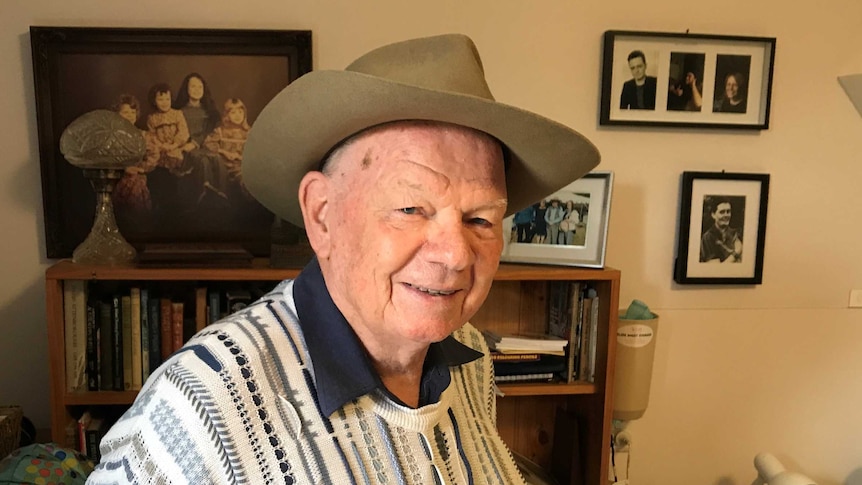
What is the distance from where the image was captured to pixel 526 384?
1760mm

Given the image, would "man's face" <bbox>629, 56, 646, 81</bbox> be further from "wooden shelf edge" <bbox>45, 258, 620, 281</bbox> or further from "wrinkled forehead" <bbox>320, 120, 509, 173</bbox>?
"wrinkled forehead" <bbox>320, 120, 509, 173</bbox>

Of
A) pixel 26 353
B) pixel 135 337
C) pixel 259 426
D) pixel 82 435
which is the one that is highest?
pixel 259 426

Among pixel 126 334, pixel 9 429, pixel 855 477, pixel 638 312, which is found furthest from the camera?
pixel 855 477

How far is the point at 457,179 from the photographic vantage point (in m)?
0.76


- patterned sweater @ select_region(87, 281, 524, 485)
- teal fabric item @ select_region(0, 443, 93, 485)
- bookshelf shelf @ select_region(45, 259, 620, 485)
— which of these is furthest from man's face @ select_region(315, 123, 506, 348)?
teal fabric item @ select_region(0, 443, 93, 485)

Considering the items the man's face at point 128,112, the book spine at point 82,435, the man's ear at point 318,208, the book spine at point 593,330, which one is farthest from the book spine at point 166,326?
the book spine at point 593,330

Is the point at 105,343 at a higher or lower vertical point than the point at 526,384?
higher

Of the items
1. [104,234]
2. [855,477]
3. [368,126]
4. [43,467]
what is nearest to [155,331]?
[104,234]

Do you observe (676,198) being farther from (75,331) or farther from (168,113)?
(75,331)

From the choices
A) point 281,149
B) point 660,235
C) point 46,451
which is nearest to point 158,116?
point 46,451

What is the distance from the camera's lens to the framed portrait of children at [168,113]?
168 centimetres

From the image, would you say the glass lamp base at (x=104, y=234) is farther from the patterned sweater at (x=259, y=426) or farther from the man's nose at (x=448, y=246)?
the man's nose at (x=448, y=246)

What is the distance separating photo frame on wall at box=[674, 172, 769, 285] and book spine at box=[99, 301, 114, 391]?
166 cm

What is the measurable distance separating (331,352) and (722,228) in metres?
1.62
